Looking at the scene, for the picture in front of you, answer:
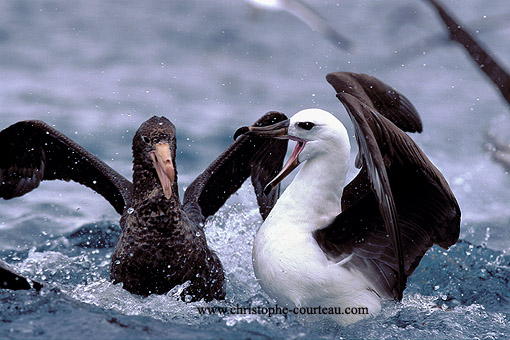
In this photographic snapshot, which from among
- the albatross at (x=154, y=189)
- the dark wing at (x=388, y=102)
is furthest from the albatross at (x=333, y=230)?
the dark wing at (x=388, y=102)

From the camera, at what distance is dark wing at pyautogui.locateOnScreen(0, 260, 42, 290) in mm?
4414

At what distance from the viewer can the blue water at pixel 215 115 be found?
475cm

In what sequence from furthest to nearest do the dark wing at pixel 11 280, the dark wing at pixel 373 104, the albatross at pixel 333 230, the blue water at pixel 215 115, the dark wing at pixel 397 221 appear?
the dark wing at pixel 373 104
the blue water at pixel 215 115
the albatross at pixel 333 230
the dark wing at pixel 11 280
the dark wing at pixel 397 221

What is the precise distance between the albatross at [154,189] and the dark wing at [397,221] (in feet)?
2.87

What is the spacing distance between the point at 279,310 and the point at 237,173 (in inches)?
58.2

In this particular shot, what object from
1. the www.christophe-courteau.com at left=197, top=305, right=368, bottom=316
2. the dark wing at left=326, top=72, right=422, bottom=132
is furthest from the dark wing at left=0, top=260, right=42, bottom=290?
the dark wing at left=326, top=72, right=422, bottom=132

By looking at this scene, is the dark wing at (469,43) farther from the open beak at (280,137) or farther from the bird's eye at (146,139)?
the bird's eye at (146,139)

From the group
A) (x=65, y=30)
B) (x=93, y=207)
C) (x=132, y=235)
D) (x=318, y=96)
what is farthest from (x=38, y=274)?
(x=65, y=30)

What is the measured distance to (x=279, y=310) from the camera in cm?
493

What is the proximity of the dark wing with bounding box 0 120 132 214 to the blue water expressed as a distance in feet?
1.91

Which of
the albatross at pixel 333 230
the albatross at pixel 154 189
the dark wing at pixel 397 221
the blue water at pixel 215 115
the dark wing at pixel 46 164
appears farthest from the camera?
the dark wing at pixel 46 164

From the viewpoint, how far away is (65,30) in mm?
11906

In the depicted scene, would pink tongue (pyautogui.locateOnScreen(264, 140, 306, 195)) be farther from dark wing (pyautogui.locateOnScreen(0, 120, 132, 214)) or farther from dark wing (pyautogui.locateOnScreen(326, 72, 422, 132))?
dark wing (pyautogui.locateOnScreen(0, 120, 132, 214))

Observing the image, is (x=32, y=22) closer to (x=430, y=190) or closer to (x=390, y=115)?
(x=390, y=115)
